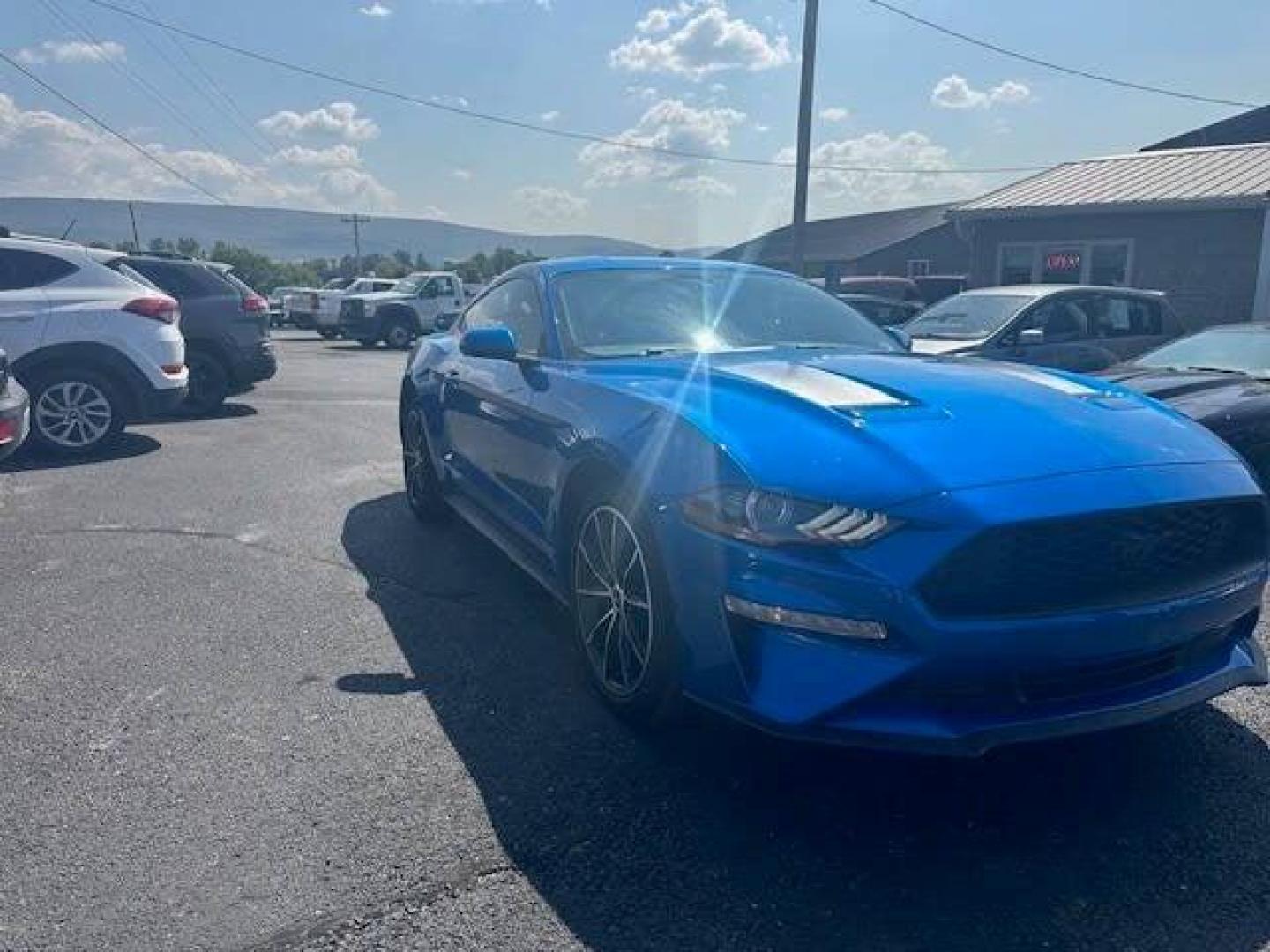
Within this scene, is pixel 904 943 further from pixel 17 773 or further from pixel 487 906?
pixel 17 773

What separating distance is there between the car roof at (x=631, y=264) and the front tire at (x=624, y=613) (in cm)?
155

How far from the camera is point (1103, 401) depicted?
3133 millimetres

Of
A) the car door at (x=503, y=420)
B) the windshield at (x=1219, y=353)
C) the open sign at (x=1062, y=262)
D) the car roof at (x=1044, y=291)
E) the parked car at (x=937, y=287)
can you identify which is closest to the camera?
the car door at (x=503, y=420)

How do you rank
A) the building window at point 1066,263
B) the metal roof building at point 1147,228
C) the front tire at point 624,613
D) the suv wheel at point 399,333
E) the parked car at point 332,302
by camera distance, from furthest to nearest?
the parked car at point 332,302, the suv wheel at point 399,333, the building window at point 1066,263, the metal roof building at point 1147,228, the front tire at point 624,613

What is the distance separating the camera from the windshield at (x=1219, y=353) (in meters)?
6.19

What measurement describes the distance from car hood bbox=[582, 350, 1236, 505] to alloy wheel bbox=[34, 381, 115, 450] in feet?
19.8

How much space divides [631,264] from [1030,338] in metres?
4.68

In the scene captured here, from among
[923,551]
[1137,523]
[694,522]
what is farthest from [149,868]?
[1137,523]

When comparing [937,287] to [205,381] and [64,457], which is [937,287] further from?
[64,457]

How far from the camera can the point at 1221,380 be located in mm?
5742

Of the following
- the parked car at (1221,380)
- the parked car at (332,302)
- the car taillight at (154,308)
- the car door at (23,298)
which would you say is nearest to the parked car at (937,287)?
the parked car at (332,302)

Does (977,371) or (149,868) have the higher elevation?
(977,371)

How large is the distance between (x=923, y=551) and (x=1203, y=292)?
53.3 feet

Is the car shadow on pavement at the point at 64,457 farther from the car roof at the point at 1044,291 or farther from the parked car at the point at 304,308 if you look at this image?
the parked car at the point at 304,308
